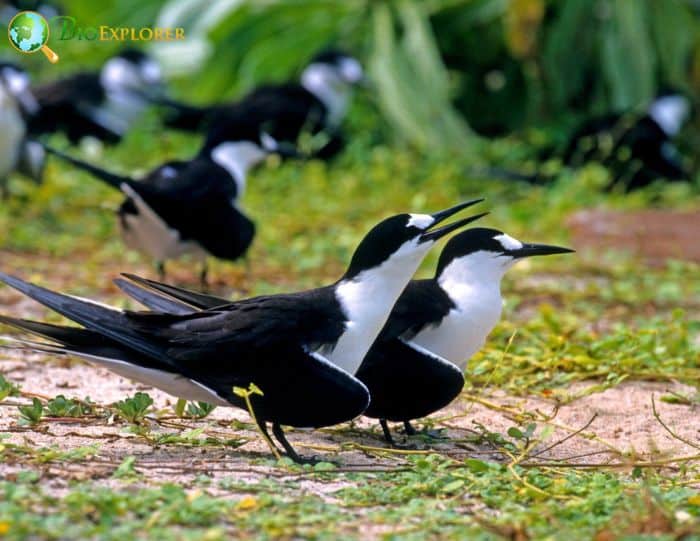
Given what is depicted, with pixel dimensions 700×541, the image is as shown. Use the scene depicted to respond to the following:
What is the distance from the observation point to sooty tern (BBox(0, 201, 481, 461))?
3143mm

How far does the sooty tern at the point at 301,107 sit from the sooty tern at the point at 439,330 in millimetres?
4874

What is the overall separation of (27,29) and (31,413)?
3.93m

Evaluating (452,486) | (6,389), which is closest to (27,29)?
(6,389)

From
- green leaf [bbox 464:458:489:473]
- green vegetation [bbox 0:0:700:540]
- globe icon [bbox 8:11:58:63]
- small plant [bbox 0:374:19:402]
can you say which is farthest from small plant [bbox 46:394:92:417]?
globe icon [bbox 8:11:58:63]

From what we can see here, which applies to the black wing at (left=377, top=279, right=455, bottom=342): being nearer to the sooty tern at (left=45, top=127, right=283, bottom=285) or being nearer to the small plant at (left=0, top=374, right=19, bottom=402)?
the small plant at (left=0, top=374, right=19, bottom=402)

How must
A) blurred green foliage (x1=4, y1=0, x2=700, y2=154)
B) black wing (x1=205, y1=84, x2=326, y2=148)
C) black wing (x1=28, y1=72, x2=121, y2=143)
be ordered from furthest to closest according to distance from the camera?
black wing (x1=28, y1=72, x2=121, y2=143) → blurred green foliage (x1=4, y1=0, x2=700, y2=154) → black wing (x1=205, y1=84, x2=326, y2=148)

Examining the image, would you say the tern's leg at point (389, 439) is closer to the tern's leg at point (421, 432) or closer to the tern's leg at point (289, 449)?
the tern's leg at point (421, 432)

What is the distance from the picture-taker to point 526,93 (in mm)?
10016

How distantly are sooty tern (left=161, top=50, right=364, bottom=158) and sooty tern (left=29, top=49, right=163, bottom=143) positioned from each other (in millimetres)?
595

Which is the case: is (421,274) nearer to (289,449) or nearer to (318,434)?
(318,434)

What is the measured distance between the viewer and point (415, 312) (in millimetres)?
3529

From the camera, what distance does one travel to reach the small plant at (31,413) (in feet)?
10.7

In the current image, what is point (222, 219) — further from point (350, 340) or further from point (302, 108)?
point (302, 108)

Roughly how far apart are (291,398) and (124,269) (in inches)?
132
